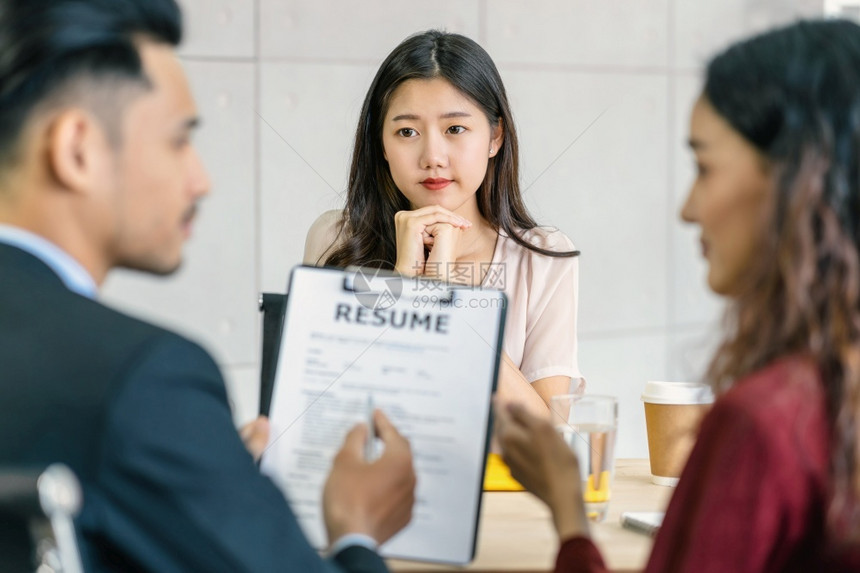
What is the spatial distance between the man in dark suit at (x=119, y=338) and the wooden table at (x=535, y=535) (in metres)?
0.15

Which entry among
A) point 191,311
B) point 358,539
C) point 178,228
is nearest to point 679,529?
point 358,539

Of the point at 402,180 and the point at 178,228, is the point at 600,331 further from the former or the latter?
the point at 178,228

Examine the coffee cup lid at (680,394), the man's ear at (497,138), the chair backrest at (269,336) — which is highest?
the man's ear at (497,138)

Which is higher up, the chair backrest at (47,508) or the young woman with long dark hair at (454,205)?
the young woman with long dark hair at (454,205)

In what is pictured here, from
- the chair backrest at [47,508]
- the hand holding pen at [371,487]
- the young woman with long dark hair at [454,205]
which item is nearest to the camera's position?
the chair backrest at [47,508]

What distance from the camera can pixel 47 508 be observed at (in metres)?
0.77

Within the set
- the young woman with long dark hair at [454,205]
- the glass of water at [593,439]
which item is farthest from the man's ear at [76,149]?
the young woman with long dark hair at [454,205]

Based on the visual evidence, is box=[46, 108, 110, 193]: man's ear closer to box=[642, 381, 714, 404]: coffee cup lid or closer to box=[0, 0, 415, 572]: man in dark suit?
box=[0, 0, 415, 572]: man in dark suit

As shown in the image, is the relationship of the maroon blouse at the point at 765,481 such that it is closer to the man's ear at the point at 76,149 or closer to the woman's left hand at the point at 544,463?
the woman's left hand at the point at 544,463

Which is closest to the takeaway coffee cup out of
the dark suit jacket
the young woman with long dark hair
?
the young woman with long dark hair

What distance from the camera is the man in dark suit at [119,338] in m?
0.88

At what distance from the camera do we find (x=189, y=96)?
113cm

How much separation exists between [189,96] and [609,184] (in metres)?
2.98

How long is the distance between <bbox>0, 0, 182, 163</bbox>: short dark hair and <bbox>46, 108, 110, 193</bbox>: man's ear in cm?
2
